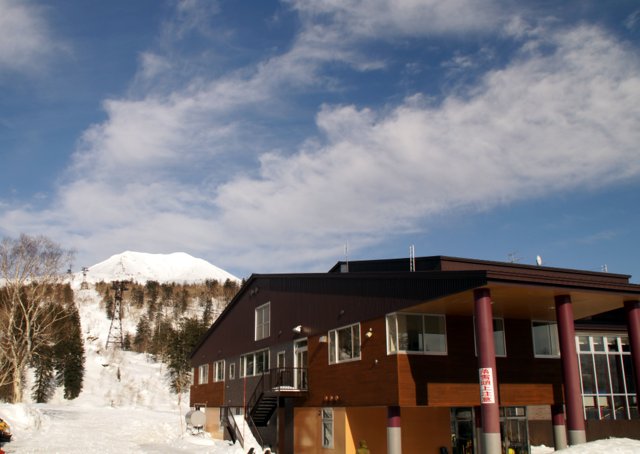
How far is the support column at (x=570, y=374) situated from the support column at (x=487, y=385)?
2.37m

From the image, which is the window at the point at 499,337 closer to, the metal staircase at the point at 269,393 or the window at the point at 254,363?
the metal staircase at the point at 269,393

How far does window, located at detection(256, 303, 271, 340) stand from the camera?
30.7 m

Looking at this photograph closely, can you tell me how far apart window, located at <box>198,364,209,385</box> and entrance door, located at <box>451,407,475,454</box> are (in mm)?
22346

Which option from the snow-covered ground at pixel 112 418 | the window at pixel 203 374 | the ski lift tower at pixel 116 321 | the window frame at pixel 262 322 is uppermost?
the ski lift tower at pixel 116 321

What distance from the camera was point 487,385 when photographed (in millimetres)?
15625

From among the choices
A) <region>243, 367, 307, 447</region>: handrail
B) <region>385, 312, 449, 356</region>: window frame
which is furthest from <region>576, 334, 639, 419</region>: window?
<region>243, 367, 307, 447</region>: handrail

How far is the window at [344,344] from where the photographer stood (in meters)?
21.8

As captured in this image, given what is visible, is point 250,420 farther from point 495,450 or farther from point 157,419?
point 157,419

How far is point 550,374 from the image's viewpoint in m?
22.2

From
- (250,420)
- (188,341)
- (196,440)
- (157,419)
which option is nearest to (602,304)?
(250,420)

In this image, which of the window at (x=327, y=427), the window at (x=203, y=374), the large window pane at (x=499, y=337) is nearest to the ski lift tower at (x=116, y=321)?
the window at (x=203, y=374)

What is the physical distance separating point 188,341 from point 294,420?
157ft

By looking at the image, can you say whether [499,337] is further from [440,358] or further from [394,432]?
[394,432]

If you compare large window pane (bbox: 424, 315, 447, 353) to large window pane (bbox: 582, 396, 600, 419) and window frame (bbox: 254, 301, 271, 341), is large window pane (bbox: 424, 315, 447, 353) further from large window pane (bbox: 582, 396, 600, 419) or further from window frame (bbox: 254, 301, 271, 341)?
window frame (bbox: 254, 301, 271, 341)
